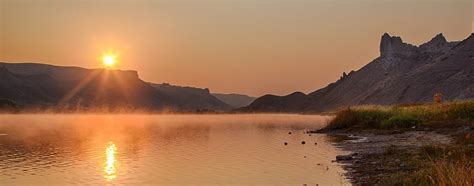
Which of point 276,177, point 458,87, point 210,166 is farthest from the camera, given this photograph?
point 458,87

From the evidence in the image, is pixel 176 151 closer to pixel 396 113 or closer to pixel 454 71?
pixel 396 113

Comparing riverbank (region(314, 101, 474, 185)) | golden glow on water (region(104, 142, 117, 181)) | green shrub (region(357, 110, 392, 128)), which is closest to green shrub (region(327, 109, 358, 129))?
riverbank (region(314, 101, 474, 185))

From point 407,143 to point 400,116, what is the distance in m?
16.8

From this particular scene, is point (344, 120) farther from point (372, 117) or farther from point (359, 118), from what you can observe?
point (372, 117)

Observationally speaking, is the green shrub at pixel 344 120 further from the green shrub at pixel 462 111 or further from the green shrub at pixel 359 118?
the green shrub at pixel 462 111

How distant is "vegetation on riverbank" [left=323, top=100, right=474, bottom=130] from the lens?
143 feet

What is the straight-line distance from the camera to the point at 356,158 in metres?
26.3

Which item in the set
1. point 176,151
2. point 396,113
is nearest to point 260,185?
point 176,151

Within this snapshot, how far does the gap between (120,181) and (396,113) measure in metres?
35.5

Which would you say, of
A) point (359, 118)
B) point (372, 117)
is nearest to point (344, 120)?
point (359, 118)

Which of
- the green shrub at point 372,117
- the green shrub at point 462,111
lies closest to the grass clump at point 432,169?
the green shrub at point 462,111

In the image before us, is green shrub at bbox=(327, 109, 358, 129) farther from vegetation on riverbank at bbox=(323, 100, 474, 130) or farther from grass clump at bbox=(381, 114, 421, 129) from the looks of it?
grass clump at bbox=(381, 114, 421, 129)

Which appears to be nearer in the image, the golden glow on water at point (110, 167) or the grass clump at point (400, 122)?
the golden glow on water at point (110, 167)

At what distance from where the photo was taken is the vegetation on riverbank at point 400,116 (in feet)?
143
